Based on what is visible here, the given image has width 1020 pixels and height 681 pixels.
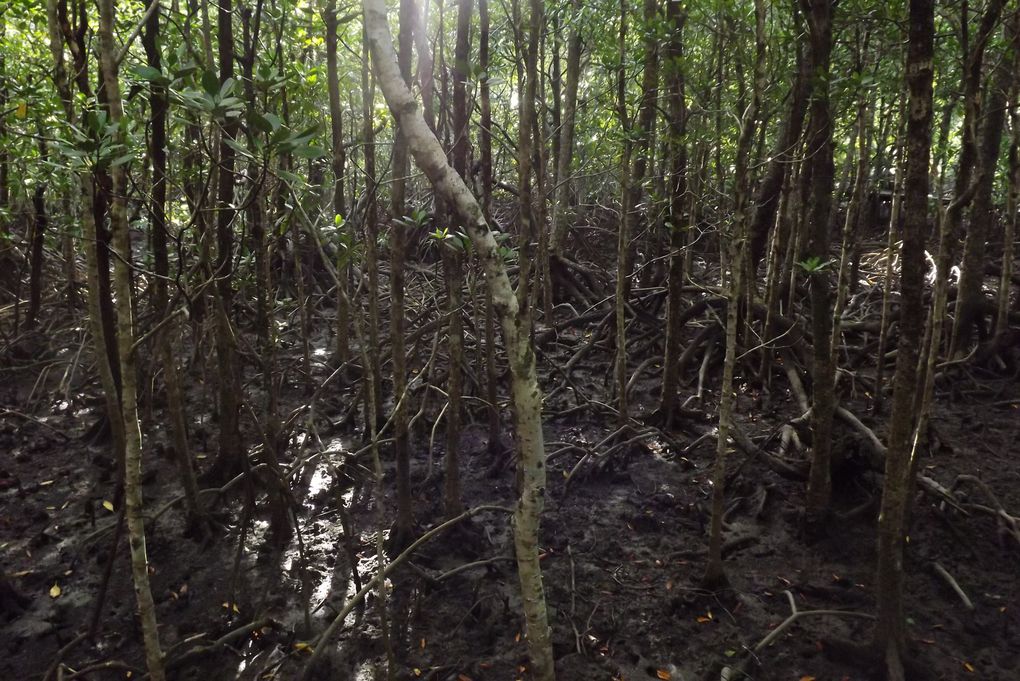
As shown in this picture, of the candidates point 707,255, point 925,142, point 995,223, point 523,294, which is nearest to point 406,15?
point 523,294

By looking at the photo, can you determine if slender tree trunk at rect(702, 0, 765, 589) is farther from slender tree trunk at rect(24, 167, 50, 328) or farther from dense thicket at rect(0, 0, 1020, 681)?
slender tree trunk at rect(24, 167, 50, 328)

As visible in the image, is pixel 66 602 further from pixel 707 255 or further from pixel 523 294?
pixel 707 255

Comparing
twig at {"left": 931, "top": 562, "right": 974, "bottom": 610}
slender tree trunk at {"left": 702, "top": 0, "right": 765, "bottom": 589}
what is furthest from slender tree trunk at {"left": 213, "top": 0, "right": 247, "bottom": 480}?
twig at {"left": 931, "top": 562, "right": 974, "bottom": 610}

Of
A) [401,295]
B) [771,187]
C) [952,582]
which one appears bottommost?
[952,582]

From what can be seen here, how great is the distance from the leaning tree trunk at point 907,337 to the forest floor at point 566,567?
1.09 ft

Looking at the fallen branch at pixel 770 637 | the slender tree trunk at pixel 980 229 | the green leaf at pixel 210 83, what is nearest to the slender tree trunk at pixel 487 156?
the green leaf at pixel 210 83

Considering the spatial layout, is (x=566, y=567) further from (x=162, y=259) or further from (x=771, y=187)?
(x=771, y=187)

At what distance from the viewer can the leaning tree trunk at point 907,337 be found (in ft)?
9.00

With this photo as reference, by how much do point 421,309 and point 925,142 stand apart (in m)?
5.40

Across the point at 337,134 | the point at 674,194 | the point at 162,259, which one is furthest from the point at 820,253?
the point at 162,259

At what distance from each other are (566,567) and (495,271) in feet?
9.27

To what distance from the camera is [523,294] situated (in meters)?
4.19

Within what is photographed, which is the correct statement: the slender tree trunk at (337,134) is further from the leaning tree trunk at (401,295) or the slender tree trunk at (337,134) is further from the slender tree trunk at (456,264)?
the slender tree trunk at (456,264)

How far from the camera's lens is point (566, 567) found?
14.6 ft
